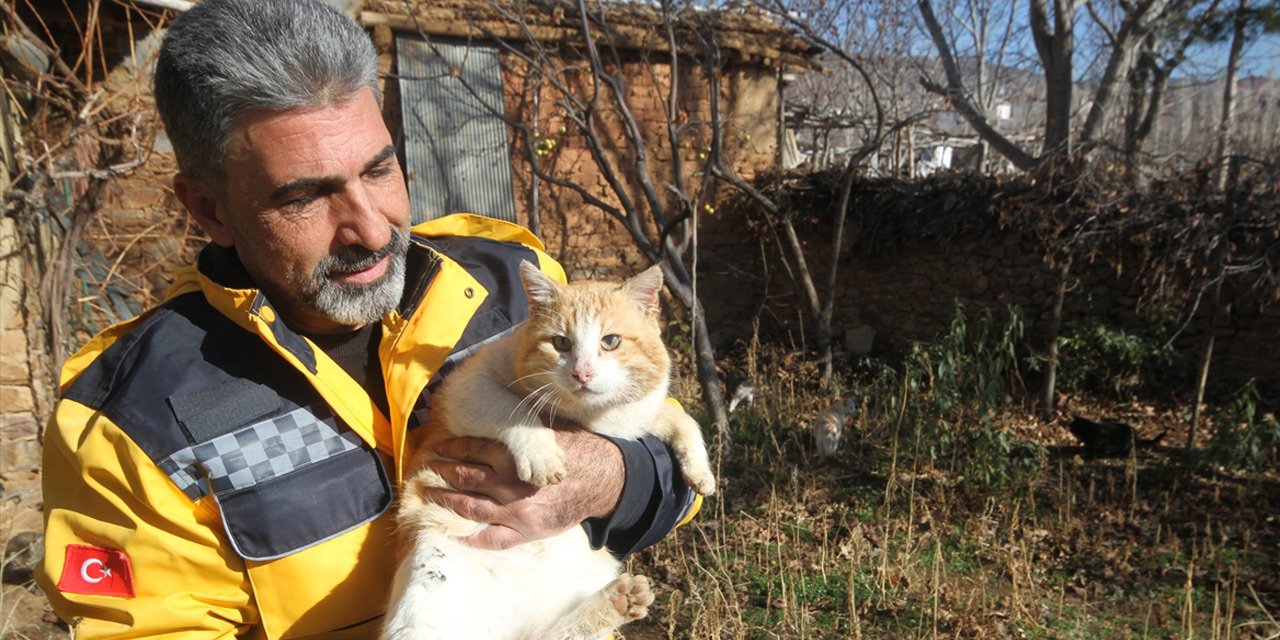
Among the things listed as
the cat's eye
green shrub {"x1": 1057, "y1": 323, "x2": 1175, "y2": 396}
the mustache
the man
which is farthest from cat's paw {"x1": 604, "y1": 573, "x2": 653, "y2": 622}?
green shrub {"x1": 1057, "y1": 323, "x2": 1175, "y2": 396}

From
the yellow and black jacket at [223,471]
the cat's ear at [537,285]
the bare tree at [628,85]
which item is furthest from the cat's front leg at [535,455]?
the bare tree at [628,85]

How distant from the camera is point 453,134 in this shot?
29.6ft

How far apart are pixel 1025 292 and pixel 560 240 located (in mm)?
5571

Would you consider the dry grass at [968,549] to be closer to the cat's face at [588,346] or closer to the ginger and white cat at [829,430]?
the ginger and white cat at [829,430]

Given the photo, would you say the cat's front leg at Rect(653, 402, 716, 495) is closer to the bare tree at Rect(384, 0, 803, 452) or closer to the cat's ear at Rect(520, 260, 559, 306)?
the cat's ear at Rect(520, 260, 559, 306)

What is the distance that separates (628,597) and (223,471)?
3.08ft

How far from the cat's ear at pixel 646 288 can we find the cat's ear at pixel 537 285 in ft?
0.99

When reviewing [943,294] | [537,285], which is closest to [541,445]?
[537,285]

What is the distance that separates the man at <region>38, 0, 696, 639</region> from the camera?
1460 millimetres

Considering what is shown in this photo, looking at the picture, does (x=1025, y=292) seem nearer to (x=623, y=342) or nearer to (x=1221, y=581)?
(x=1221, y=581)

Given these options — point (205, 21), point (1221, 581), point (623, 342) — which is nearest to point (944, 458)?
point (1221, 581)

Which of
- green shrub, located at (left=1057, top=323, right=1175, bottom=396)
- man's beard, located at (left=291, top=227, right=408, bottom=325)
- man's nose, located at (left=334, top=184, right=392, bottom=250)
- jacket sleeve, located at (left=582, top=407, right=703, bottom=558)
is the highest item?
man's nose, located at (left=334, top=184, right=392, bottom=250)

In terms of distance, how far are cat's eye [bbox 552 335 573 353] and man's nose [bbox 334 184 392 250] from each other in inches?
23.2

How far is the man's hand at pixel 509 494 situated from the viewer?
1.91m
